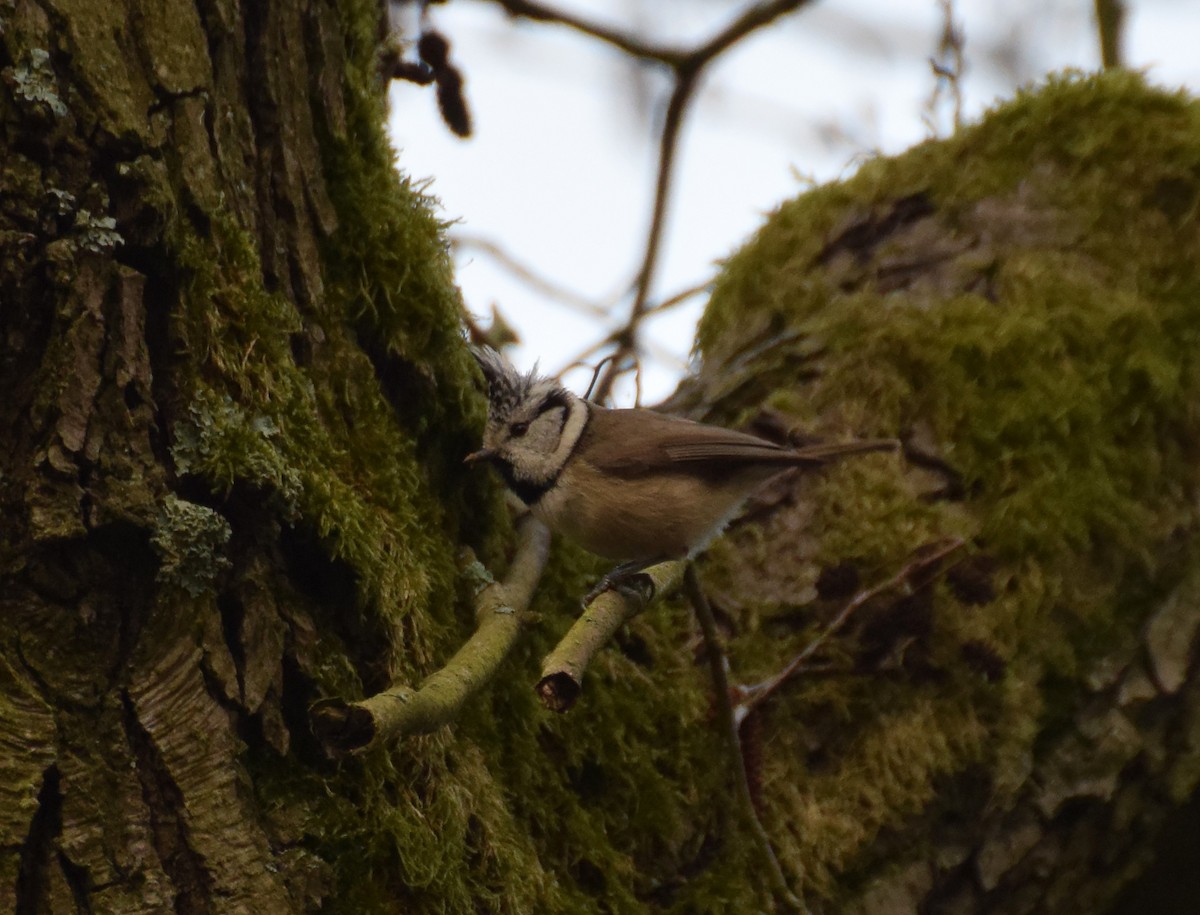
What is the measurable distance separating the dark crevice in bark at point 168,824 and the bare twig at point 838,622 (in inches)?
47.4

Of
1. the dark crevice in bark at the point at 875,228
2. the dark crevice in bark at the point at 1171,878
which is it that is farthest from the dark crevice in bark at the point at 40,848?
the dark crevice in bark at the point at 1171,878

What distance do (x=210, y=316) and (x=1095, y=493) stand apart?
2.00 metres

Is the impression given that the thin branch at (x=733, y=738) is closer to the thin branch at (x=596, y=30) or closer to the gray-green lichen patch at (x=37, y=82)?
the gray-green lichen patch at (x=37, y=82)

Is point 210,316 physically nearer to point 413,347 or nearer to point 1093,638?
point 413,347

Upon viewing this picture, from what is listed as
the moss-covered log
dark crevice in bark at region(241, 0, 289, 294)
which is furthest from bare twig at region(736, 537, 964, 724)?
dark crevice in bark at region(241, 0, 289, 294)

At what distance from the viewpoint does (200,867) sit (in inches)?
65.3

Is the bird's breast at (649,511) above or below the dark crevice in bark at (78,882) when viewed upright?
above

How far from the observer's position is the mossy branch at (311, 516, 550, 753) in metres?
1.58

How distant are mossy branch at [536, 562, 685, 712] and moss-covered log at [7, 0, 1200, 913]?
0.88 ft

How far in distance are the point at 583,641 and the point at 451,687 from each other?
0.75ft

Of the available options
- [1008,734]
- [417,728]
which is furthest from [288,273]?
[1008,734]

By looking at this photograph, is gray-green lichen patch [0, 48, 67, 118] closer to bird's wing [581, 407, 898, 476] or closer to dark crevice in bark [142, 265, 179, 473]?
dark crevice in bark [142, 265, 179, 473]

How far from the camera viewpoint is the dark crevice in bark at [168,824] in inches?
64.8

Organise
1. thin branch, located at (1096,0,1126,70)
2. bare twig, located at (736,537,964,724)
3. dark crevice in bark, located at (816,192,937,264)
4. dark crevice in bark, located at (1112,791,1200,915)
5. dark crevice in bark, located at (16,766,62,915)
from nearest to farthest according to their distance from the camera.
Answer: dark crevice in bark, located at (16,766,62,915)
bare twig, located at (736,537,964,724)
dark crevice in bark, located at (1112,791,1200,915)
dark crevice in bark, located at (816,192,937,264)
thin branch, located at (1096,0,1126,70)
